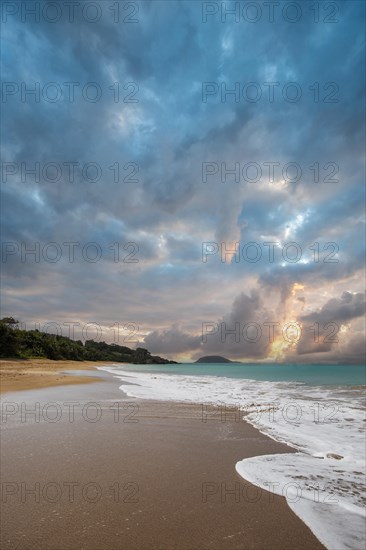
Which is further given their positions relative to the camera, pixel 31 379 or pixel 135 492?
pixel 31 379

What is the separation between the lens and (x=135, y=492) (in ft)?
14.4

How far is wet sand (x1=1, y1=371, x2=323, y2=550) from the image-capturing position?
3330 mm

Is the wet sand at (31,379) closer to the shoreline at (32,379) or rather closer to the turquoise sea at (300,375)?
the shoreline at (32,379)

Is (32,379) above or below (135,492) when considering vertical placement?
below

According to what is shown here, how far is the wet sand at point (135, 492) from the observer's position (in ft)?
10.9

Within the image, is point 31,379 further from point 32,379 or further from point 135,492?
point 135,492

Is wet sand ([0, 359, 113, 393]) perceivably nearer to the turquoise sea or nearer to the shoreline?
the shoreline

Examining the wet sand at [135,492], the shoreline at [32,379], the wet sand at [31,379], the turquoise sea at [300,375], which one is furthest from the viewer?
the turquoise sea at [300,375]

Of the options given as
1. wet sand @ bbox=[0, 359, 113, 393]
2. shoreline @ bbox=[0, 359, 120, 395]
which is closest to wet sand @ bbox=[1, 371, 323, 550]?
shoreline @ bbox=[0, 359, 120, 395]

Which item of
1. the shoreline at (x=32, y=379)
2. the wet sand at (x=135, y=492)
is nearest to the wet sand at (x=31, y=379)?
the shoreline at (x=32, y=379)

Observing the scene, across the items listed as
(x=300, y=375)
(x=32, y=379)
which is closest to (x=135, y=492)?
(x=32, y=379)

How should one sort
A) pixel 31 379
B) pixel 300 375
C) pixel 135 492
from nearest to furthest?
pixel 135 492 → pixel 31 379 → pixel 300 375

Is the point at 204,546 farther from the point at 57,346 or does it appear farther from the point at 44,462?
the point at 57,346

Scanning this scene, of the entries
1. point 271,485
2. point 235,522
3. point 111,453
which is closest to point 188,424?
point 111,453
